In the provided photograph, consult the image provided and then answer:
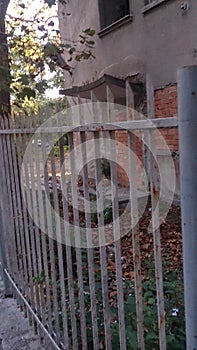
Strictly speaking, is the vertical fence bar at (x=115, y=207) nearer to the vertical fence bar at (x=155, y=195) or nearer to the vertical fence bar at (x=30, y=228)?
the vertical fence bar at (x=155, y=195)

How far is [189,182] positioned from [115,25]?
6.81m

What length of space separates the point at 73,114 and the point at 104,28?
21.7 ft

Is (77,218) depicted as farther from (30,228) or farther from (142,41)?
(142,41)

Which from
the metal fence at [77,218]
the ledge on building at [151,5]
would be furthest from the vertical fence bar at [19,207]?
the ledge on building at [151,5]

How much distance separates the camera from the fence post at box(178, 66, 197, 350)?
1.09m

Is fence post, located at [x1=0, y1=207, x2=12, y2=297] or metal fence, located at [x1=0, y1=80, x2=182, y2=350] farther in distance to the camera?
fence post, located at [x1=0, y1=207, x2=12, y2=297]

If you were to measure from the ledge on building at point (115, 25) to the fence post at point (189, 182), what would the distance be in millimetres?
6273

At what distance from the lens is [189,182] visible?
3.72 feet

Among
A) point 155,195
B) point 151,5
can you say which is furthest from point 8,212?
point 151,5

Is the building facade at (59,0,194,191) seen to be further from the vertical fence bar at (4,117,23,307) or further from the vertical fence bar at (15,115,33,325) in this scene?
the vertical fence bar at (15,115,33,325)

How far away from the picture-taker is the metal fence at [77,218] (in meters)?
1.40

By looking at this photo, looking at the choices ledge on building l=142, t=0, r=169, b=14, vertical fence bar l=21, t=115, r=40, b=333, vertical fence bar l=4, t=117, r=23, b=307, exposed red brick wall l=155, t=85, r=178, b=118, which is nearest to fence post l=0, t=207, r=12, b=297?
vertical fence bar l=4, t=117, r=23, b=307

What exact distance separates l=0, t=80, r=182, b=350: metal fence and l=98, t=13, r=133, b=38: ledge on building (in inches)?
193

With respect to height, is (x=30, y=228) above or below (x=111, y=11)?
below
